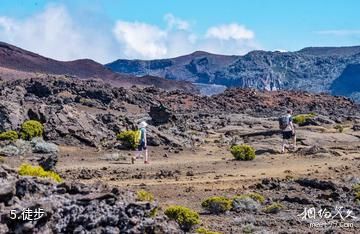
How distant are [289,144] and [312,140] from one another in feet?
8.74

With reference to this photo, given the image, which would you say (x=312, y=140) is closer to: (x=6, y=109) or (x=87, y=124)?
(x=87, y=124)

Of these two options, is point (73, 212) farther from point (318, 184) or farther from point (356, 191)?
point (318, 184)

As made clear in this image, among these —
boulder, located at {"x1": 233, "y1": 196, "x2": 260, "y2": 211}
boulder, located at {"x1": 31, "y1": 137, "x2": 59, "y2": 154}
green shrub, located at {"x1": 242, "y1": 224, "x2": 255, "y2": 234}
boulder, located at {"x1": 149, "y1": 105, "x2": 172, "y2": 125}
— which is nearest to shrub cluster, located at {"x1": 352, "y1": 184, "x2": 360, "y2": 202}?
Answer: boulder, located at {"x1": 233, "y1": 196, "x2": 260, "y2": 211}

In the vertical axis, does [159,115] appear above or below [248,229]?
below

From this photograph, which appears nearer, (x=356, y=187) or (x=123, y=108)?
(x=356, y=187)

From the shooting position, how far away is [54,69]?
106438 millimetres

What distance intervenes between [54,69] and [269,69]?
75.2 metres

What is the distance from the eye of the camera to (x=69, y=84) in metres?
61.1

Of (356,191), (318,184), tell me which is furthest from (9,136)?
(356,191)

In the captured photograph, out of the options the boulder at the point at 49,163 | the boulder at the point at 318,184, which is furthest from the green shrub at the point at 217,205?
the boulder at the point at 49,163

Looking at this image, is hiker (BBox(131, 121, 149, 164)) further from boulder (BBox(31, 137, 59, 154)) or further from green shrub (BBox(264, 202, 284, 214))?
green shrub (BBox(264, 202, 284, 214))

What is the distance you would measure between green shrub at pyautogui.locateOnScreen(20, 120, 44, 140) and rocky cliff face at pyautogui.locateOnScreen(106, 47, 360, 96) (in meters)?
138

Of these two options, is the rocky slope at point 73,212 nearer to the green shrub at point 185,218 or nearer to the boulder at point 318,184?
the green shrub at point 185,218

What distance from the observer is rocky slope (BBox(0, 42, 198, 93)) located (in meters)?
96.1
